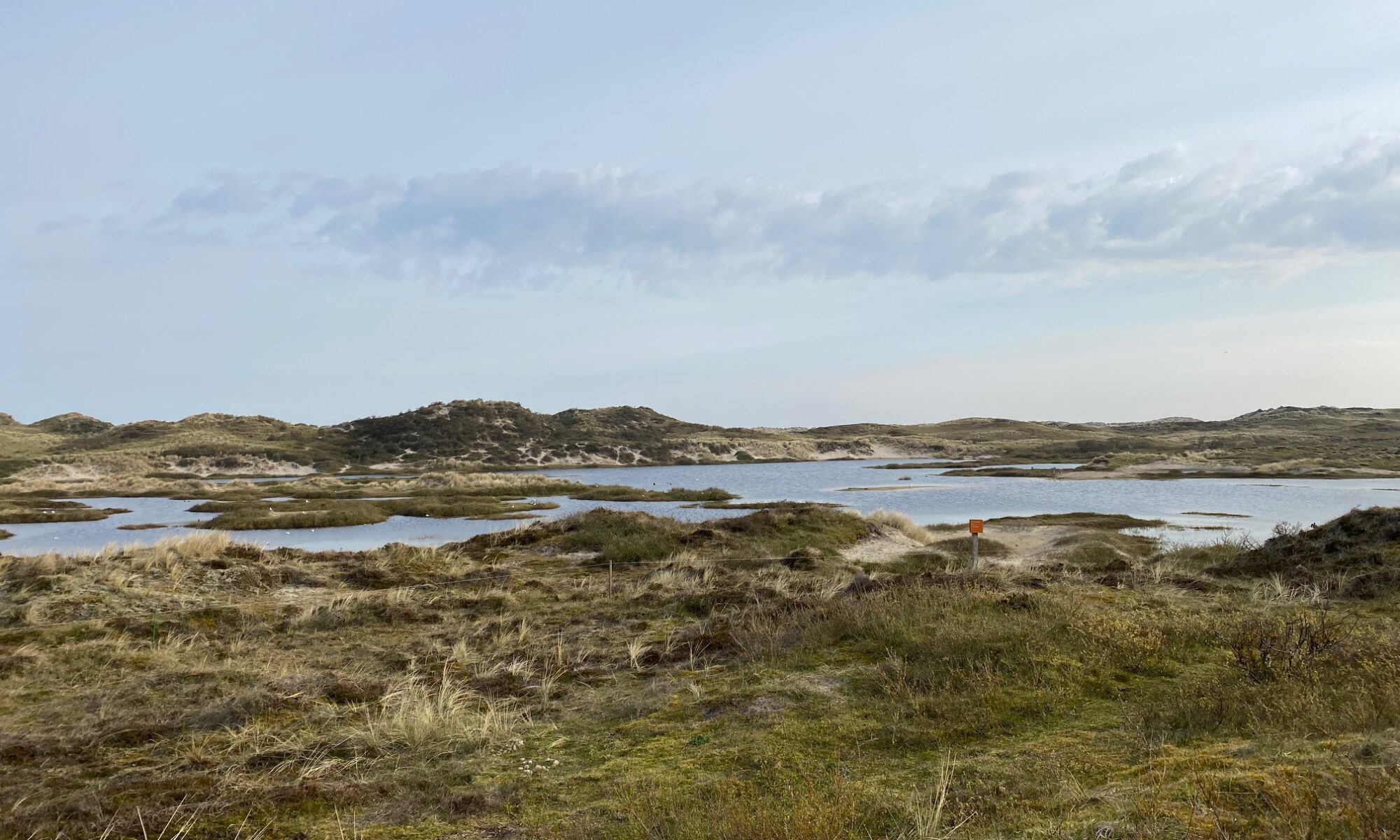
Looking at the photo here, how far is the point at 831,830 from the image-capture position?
468 centimetres

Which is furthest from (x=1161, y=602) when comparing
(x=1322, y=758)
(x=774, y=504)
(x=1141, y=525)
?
(x=774, y=504)

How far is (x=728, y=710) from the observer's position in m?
8.49

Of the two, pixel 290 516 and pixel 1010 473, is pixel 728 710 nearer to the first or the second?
pixel 290 516

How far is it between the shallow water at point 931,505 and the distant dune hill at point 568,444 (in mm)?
17145

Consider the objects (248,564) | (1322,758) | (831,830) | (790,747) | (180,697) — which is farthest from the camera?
(248,564)

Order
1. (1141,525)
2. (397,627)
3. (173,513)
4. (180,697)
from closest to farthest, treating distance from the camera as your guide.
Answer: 1. (180,697)
2. (397,627)
3. (1141,525)
4. (173,513)

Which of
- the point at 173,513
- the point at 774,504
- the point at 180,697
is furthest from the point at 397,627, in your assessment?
the point at 173,513

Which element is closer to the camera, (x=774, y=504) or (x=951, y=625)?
(x=951, y=625)

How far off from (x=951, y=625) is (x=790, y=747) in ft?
12.1

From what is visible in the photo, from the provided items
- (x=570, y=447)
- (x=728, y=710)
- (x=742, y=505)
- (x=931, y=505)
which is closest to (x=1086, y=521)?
(x=931, y=505)

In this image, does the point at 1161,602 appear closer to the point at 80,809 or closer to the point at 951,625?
the point at 951,625

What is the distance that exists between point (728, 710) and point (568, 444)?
11848cm

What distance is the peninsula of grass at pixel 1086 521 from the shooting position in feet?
120

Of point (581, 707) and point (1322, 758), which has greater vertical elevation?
point (1322, 758)
